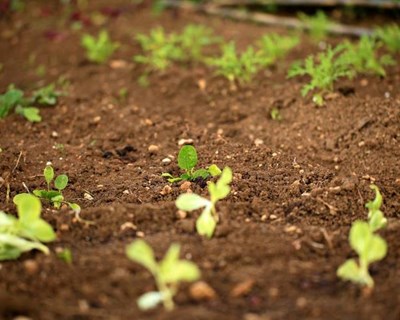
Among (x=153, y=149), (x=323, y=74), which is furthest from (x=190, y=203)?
(x=323, y=74)

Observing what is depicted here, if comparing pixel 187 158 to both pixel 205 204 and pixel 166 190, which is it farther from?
pixel 205 204

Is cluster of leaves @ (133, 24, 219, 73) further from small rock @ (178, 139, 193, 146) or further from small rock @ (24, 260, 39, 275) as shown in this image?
small rock @ (24, 260, 39, 275)

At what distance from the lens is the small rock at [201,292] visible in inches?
60.1

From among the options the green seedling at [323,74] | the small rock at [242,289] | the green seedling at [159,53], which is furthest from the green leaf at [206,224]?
the green seedling at [159,53]

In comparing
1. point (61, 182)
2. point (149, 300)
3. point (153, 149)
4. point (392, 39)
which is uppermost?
point (392, 39)

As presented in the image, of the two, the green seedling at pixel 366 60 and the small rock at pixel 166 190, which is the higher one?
the green seedling at pixel 366 60

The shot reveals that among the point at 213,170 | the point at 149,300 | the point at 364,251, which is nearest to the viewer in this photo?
the point at 149,300

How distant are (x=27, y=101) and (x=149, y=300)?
7.35 feet

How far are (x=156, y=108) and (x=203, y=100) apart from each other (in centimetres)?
31

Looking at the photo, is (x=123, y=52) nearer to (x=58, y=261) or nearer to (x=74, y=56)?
(x=74, y=56)

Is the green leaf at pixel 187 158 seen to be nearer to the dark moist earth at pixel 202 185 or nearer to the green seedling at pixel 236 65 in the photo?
the dark moist earth at pixel 202 185

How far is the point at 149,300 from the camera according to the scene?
1467mm

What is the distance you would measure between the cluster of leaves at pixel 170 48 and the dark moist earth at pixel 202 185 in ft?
0.36

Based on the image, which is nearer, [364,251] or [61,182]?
[364,251]
